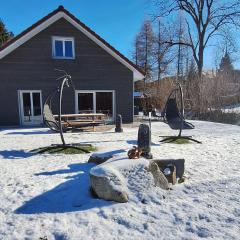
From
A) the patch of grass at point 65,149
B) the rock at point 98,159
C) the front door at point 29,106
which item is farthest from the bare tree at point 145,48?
the rock at point 98,159

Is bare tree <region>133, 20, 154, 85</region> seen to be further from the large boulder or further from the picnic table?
the large boulder

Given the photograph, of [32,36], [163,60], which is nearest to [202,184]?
[32,36]

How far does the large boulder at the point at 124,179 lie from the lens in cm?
505

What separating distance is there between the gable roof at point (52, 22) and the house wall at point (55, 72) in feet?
0.70

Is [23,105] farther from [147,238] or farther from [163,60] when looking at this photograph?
[163,60]

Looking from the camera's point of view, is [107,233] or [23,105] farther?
[23,105]

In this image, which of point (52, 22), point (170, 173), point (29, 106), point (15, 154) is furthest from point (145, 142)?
point (52, 22)

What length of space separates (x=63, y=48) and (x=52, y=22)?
1.53 meters

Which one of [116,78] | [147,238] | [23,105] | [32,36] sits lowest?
[147,238]

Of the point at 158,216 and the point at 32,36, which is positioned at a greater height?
the point at 32,36

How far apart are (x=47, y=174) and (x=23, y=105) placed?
11.1 m

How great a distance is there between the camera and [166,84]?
33.7 meters

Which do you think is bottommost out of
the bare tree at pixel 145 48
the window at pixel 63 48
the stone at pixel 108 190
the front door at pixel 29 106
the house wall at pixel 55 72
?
the stone at pixel 108 190

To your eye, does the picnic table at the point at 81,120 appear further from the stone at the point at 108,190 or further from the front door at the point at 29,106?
the stone at the point at 108,190
